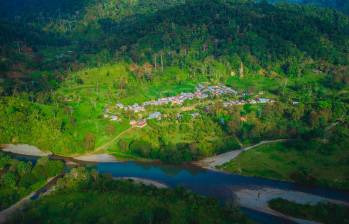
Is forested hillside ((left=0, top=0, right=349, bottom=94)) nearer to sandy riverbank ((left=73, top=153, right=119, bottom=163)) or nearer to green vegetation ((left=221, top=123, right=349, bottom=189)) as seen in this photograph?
sandy riverbank ((left=73, top=153, right=119, bottom=163))

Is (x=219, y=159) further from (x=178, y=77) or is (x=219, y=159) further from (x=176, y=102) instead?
(x=178, y=77)

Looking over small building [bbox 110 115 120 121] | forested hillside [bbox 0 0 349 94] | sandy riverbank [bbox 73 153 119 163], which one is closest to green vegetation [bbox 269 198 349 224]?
sandy riverbank [bbox 73 153 119 163]

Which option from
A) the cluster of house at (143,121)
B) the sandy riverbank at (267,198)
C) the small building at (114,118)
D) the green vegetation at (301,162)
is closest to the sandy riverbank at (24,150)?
the small building at (114,118)

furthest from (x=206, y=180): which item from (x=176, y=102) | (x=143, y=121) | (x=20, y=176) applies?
(x=176, y=102)

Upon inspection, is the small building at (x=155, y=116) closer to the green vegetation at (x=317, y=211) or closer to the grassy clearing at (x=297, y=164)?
the grassy clearing at (x=297, y=164)

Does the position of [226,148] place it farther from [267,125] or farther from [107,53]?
[107,53]

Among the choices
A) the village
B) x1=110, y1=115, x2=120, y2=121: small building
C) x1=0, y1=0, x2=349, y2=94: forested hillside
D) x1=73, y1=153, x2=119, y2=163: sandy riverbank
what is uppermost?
x1=0, y1=0, x2=349, y2=94: forested hillside
